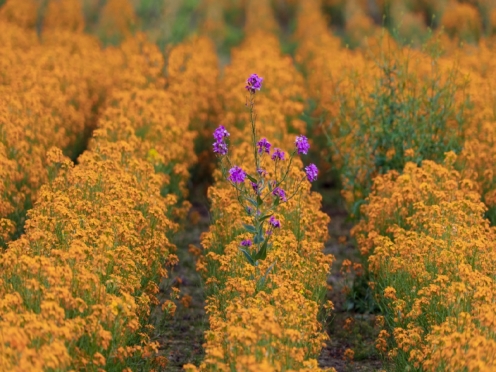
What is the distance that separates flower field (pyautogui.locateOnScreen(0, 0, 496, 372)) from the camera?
5.64 m

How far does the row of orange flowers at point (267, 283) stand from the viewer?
535cm

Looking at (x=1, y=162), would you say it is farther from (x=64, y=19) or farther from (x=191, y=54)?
(x=64, y=19)

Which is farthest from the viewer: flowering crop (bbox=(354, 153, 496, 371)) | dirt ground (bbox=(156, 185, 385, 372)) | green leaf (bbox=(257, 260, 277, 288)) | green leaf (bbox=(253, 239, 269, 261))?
dirt ground (bbox=(156, 185, 385, 372))

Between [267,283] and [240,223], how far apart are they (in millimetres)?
1194

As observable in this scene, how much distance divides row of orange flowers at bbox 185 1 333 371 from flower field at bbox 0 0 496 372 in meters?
0.02

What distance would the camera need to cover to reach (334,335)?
8.30m

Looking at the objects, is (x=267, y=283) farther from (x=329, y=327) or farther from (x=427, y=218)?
(x=329, y=327)

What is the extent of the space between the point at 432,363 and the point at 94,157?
4143 mm

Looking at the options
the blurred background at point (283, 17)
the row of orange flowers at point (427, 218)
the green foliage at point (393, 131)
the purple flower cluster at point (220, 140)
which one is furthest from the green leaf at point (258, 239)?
the blurred background at point (283, 17)

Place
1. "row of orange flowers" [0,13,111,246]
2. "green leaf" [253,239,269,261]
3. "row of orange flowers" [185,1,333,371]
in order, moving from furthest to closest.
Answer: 1. "row of orange flowers" [0,13,111,246]
2. "green leaf" [253,239,269,261]
3. "row of orange flowers" [185,1,333,371]

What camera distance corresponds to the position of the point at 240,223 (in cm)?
771

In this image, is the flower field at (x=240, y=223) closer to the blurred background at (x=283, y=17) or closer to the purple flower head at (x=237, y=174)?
the purple flower head at (x=237, y=174)

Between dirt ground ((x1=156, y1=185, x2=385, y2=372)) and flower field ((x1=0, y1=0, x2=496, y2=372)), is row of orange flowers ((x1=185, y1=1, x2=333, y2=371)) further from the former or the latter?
dirt ground ((x1=156, y1=185, x2=385, y2=372))

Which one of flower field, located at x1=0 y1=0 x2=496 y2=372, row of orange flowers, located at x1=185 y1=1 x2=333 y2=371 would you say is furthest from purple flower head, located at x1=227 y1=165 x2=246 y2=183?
row of orange flowers, located at x1=185 y1=1 x2=333 y2=371
